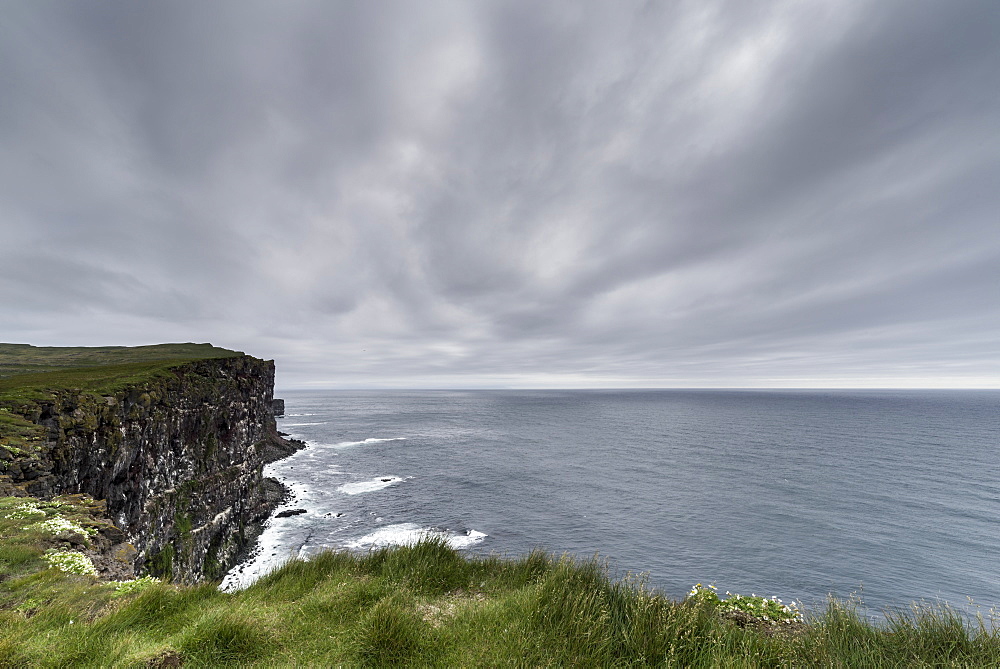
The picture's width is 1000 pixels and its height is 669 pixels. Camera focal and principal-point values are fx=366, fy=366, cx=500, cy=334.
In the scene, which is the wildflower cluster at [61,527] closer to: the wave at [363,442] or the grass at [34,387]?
the grass at [34,387]

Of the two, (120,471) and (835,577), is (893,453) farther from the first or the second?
(120,471)

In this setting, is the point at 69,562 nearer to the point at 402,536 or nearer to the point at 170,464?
the point at 170,464

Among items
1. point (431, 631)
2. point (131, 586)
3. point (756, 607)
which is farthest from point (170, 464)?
point (756, 607)

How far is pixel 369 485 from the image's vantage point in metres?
61.5

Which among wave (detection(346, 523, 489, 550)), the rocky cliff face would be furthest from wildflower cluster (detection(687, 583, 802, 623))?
wave (detection(346, 523, 489, 550))

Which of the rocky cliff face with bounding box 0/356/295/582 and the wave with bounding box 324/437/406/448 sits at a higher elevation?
the rocky cliff face with bounding box 0/356/295/582

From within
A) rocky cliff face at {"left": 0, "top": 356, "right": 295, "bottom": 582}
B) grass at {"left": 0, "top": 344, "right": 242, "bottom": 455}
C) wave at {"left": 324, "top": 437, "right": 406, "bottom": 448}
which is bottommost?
wave at {"left": 324, "top": 437, "right": 406, "bottom": 448}

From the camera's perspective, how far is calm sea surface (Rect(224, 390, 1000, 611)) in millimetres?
34625

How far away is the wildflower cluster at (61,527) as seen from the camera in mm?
10656

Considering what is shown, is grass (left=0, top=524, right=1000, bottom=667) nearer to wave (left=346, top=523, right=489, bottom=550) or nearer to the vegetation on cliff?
the vegetation on cliff

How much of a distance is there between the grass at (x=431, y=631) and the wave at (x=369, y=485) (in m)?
55.3

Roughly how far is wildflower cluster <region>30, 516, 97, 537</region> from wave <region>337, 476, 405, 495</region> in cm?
5064

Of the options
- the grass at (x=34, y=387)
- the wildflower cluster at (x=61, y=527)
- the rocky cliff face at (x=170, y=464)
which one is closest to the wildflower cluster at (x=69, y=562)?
the wildflower cluster at (x=61, y=527)

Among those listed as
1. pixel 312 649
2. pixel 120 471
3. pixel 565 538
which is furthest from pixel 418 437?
pixel 312 649
